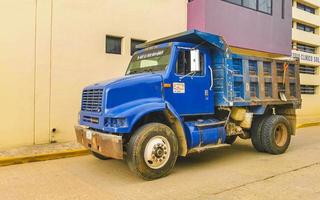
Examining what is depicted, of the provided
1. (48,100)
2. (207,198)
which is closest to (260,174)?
(207,198)

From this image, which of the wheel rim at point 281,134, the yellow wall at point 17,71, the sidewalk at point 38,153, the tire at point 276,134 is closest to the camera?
the sidewalk at point 38,153

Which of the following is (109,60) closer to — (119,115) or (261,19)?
(119,115)

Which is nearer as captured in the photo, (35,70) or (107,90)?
(107,90)

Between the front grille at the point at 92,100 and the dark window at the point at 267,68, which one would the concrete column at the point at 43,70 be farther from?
the dark window at the point at 267,68

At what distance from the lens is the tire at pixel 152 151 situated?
6.09 metres

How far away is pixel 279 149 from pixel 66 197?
589cm

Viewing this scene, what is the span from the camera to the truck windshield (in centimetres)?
721

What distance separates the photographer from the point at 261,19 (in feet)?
54.7

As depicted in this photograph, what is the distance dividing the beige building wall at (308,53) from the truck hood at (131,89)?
58.3 feet

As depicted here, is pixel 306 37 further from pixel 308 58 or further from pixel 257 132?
pixel 257 132

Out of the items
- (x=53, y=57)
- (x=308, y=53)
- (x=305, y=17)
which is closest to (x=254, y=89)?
(x=53, y=57)

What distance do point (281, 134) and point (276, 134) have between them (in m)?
0.20

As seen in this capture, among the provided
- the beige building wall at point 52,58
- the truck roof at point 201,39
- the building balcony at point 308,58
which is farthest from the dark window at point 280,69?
the building balcony at point 308,58

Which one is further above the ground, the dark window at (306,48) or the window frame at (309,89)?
the dark window at (306,48)
